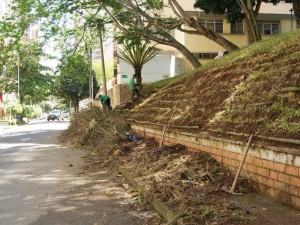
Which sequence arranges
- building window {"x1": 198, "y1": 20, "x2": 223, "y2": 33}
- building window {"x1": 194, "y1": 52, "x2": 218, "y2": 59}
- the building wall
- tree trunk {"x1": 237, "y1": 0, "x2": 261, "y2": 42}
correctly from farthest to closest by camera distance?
building window {"x1": 194, "y1": 52, "x2": 218, "y2": 59} → building window {"x1": 198, "y1": 20, "x2": 223, "y2": 33} → the building wall → tree trunk {"x1": 237, "y1": 0, "x2": 261, "y2": 42}

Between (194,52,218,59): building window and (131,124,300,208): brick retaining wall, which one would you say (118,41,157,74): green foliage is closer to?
(194,52,218,59): building window

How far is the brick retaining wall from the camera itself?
15.2ft

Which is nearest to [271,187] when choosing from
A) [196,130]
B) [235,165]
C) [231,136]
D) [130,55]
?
[235,165]

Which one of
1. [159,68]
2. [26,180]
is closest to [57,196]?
[26,180]

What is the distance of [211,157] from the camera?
6820 millimetres

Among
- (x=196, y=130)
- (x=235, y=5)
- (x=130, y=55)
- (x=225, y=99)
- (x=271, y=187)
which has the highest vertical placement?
(x=235, y=5)

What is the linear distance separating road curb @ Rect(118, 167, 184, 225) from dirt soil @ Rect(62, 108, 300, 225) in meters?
0.06

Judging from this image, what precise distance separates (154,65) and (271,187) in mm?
23033

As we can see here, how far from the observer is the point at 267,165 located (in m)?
5.16

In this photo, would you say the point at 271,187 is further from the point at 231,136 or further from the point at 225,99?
the point at 225,99

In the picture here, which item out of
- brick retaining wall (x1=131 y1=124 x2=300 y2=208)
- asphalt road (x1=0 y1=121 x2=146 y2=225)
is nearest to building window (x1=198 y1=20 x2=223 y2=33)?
asphalt road (x1=0 y1=121 x2=146 y2=225)

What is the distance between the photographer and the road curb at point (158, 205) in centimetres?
466

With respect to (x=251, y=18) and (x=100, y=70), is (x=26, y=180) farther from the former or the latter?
(x=100, y=70)

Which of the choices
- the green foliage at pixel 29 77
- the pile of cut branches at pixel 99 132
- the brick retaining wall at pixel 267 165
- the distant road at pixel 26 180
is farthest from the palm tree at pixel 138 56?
the green foliage at pixel 29 77
